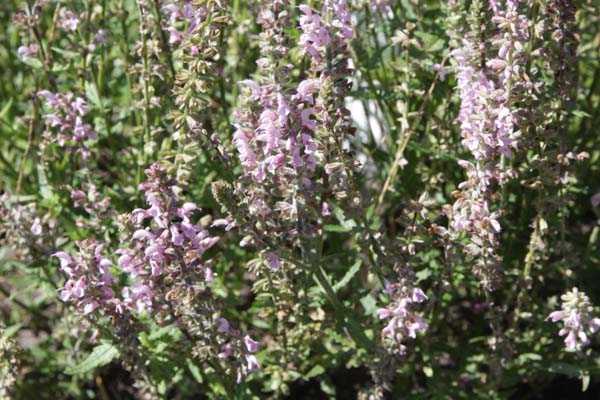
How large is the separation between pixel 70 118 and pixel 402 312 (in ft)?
5.04

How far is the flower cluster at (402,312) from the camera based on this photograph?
9.37ft

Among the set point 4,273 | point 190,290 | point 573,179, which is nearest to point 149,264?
point 190,290

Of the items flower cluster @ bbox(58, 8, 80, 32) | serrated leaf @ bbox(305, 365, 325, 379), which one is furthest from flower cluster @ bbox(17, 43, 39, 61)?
serrated leaf @ bbox(305, 365, 325, 379)

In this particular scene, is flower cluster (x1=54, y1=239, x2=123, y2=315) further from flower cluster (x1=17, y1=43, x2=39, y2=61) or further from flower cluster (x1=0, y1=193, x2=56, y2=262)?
flower cluster (x1=17, y1=43, x2=39, y2=61)

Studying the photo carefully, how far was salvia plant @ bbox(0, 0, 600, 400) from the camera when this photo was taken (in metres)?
2.61

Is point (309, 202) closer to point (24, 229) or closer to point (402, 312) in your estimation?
point (402, 312)

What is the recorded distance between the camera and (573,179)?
307cm

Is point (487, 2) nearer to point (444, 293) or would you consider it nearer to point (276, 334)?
point (444, 293)

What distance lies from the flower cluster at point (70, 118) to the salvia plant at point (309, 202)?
1 centimetres

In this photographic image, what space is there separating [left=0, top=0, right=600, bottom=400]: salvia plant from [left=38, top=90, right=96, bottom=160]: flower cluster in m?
0.01

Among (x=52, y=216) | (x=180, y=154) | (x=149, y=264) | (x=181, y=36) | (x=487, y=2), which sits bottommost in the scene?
(x=52, y=216)

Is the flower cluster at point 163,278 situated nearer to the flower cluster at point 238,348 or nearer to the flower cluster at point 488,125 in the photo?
the flower cluster at point 238,348

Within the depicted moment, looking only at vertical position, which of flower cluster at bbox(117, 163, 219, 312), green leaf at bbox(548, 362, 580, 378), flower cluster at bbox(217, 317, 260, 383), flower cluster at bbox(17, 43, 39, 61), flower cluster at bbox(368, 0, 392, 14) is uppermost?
flower cluster at bbox(368, 0, 392, 14)

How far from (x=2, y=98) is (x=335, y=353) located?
2.41 m
